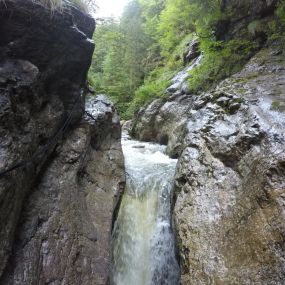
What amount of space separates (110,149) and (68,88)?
2.25 meters

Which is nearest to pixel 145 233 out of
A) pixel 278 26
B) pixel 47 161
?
pixel 47 161

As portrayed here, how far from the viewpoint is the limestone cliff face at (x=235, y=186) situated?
386 cm

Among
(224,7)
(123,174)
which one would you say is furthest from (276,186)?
(224,7)

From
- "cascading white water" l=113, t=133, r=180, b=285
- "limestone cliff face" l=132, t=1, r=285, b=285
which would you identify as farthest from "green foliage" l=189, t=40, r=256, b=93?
"cascading white water" l=113, t=133, r=180, b=285

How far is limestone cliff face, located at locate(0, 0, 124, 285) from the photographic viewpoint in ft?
12.8

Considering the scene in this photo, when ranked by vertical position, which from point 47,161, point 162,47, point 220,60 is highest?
point 220,60

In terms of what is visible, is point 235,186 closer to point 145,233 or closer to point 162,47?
point 145,233

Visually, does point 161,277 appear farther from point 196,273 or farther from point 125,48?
point 125,48

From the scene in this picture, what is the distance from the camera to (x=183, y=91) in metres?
11.4

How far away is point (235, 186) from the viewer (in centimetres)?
486

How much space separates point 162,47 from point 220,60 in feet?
29.4

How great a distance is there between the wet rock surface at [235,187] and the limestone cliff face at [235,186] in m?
0.01

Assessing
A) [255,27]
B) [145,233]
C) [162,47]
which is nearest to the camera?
[145,233]

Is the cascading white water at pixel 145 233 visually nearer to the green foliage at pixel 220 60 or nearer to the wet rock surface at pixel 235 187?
the wet rock surface at pixel 235 187
